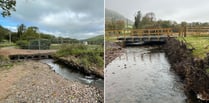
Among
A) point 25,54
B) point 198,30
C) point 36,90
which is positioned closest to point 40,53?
point 25,54

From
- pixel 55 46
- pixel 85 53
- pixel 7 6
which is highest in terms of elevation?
pixel 7 6

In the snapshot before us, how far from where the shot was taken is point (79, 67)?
4.76 m

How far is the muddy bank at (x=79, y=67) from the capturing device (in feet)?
13.3

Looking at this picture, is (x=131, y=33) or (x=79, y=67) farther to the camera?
(x=79, y=67)

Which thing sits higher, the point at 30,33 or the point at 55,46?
the point at 30,33

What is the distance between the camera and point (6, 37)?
301 cm

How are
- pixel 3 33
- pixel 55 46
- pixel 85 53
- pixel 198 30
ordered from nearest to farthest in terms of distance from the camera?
1. pixel 198 30
2. pixel 3 33
3. pixel 55 46
4. pixel 85 53

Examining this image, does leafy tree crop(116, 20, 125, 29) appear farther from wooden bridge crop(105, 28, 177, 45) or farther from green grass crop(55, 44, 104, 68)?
green grass crop(55, 44, 104, 68)

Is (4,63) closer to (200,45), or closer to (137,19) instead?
(137,19)

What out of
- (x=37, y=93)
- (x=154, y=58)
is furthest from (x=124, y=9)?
(x=154, y=58)

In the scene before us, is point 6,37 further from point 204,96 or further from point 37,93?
point 204,96

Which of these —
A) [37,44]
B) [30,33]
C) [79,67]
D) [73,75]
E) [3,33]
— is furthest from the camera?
[79,67]

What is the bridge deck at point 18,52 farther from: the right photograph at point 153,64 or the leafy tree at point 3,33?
the right photograph at point 153,64

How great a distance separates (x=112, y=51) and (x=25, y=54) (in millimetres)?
1665
